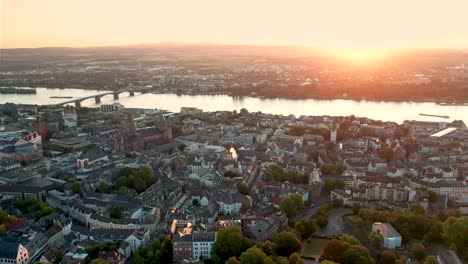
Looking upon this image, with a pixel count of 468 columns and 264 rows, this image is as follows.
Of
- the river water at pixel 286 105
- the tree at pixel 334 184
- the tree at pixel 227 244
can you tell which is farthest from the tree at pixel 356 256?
the river water at pixel 286 105

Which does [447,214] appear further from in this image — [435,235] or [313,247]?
[313,247]

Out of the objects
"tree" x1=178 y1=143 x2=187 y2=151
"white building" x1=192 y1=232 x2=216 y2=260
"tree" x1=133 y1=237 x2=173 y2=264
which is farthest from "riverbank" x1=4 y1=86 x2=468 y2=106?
"tree" x1=133 y1=237 x2=173 y2=264

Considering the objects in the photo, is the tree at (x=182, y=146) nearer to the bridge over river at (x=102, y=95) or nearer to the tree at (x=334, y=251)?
the tree at (x=334, y=251)

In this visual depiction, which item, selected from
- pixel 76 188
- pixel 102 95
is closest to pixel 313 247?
pixel 76 188

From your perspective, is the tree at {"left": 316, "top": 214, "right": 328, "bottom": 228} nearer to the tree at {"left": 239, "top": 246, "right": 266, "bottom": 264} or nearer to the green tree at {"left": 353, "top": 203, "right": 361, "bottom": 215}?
the green tree at {"left": 353, "top": 203, "right": 361, "bottom": 215}

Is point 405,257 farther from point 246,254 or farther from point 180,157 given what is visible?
point 180,157

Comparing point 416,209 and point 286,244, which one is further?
point 416,209
